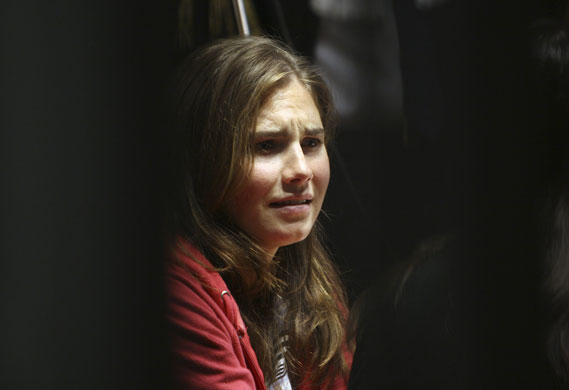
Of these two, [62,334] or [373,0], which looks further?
[373,0]

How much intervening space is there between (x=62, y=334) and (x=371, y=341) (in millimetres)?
418

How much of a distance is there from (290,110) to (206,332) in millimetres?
281

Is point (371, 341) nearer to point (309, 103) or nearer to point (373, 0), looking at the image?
point (309, 103)

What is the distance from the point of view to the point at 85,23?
2.19ft

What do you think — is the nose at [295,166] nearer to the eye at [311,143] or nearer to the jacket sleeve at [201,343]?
the eye at [311,143]

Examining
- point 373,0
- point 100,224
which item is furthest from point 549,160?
point 100,224

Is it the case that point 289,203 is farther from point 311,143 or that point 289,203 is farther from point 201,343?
point 201,343

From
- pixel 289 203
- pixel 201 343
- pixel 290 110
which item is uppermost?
pixel 290 110

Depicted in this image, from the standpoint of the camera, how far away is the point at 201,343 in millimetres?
869

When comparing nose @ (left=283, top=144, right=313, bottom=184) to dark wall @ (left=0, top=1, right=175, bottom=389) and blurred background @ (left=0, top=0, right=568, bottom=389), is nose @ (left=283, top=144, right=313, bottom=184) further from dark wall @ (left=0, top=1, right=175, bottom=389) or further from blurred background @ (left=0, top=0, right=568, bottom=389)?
dark wall @ (left=0, top=1, right=175, bottom=389)

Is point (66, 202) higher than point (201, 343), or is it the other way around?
point (66, 202)

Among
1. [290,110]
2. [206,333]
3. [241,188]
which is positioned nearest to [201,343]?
[206,333]

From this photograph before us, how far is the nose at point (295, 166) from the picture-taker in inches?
36.4

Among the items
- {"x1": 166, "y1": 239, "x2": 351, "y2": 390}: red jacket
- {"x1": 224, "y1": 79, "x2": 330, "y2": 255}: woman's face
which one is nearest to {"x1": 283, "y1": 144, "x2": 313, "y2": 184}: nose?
{"x1": 224, "y1": 79, "x2": 330, "y2": 255}: woman's face
